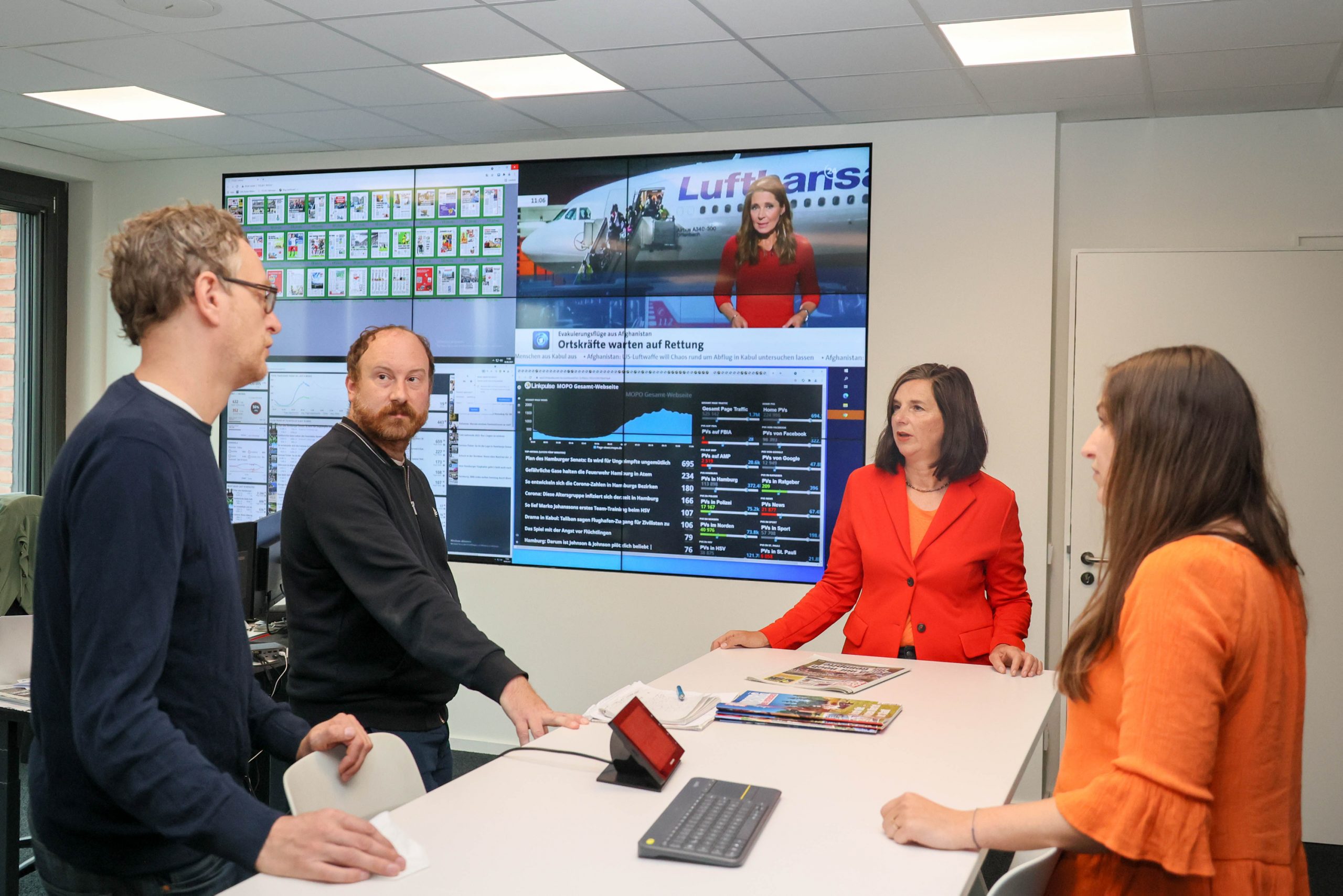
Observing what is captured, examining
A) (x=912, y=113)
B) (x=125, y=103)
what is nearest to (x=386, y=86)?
(x=125, y=103)

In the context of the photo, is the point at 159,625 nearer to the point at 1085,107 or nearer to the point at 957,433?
the point at 957,433

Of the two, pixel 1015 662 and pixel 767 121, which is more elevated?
pixel 767 121

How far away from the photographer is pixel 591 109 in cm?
445

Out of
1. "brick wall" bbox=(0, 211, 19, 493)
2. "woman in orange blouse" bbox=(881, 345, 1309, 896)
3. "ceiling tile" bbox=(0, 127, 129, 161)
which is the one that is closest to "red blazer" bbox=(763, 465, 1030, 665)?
"woman in orange blouse" bbox=(881, 345, 1309, 896)

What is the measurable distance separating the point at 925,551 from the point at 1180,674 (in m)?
1.61

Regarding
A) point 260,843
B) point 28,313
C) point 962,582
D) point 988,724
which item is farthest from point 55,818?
point 28,313

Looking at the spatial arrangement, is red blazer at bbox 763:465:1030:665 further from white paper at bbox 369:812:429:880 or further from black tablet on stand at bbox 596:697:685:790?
white paper at bbox 369:812:429:880

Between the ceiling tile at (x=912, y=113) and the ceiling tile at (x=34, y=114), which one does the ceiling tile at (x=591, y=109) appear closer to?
the ceiling tile at (x=912, y=113)

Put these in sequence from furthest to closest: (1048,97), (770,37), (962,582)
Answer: (1048,97), (770,37), (962,582)

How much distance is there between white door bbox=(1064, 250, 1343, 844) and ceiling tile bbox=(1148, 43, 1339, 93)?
2.07ft

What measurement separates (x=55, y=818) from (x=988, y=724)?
5.52 ft

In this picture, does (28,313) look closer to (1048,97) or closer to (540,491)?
(540,491)

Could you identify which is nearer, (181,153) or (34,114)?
(34,114)

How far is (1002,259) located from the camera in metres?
4.43
